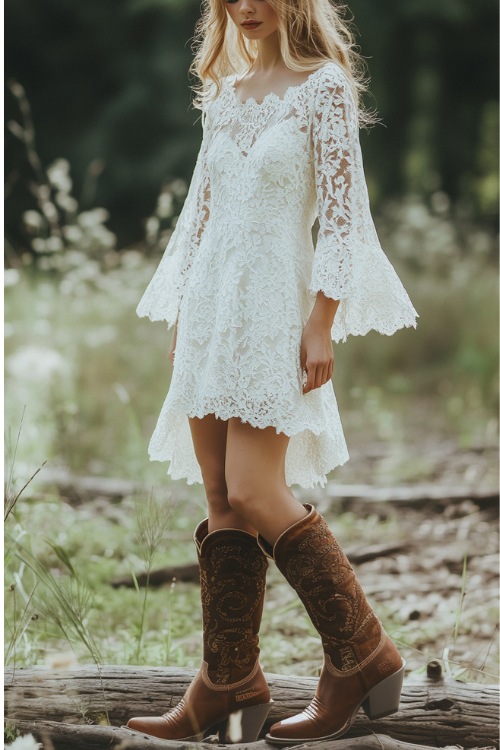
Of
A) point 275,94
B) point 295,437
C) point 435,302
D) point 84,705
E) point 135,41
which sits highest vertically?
point 135,41

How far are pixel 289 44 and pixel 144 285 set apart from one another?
328cm

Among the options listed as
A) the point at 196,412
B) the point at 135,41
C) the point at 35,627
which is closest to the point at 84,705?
the point at 35,627

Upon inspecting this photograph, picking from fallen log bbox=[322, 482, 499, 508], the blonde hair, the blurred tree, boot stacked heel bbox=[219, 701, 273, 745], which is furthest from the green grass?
the blurred tree

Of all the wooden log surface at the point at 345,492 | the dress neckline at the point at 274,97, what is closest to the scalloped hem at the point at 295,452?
the dress neckline at the point at 274,97

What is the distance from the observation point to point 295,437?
2.19 m

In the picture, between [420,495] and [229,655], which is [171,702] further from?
[420,495]

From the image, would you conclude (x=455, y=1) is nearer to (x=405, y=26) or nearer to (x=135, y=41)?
(x=405, y=26)

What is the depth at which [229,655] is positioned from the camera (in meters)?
2.09

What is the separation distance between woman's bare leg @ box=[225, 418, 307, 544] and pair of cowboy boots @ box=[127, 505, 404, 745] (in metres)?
0.04

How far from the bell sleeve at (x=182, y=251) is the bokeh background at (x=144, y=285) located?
1.52ft

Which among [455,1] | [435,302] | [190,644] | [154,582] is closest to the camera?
[190,644]

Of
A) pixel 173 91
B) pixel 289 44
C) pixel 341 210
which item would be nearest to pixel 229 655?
pixel 341 210

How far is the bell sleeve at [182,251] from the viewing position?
224cm

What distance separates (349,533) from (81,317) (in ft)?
7.77
